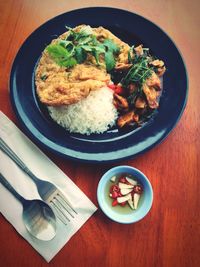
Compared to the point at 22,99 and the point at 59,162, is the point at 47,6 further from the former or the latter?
the point at 59,162

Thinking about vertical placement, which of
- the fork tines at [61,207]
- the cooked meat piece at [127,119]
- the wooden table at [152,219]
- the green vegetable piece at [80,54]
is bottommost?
the wooden table at [152,219]

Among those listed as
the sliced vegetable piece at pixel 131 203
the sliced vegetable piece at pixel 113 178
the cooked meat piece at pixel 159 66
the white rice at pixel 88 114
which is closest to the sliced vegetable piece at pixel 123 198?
the sliced vegetable piece at pixel 131 203

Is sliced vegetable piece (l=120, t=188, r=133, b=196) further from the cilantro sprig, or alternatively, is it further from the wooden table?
the cilantro sprig

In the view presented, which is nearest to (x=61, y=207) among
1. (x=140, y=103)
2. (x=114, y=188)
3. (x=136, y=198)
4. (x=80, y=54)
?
(x=114, y=188)

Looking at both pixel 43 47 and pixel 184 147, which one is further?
pixel 43 47

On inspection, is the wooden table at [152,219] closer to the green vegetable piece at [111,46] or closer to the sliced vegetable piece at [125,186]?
the sliced vegetable piece at [125,186]

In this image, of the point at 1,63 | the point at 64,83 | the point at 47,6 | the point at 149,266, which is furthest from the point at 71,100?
the point at 149,266

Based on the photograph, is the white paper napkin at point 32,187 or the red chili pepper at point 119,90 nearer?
the white paper napkin at point 32,187
